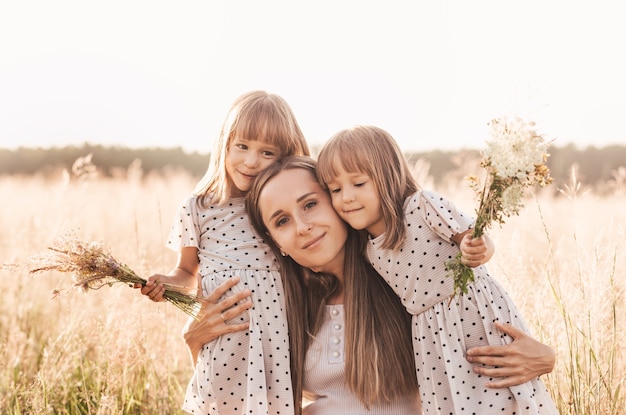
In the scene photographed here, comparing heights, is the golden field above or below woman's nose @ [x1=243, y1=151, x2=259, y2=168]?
below

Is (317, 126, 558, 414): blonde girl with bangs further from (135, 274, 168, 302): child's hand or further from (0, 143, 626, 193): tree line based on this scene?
(0, 143, 626, 193): tree line

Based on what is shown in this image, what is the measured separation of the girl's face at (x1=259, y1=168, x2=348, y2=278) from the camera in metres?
2.96

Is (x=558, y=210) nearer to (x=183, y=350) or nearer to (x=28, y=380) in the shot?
(x=183, y=350)

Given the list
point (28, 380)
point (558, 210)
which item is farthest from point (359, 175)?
point (558, 210)

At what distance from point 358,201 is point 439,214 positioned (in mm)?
366

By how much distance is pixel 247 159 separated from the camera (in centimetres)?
330

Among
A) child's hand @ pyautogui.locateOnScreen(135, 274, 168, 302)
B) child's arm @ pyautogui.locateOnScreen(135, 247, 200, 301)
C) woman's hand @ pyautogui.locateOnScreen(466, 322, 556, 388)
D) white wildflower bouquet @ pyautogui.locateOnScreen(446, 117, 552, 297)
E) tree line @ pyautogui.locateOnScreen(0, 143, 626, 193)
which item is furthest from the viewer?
tree line @ pyautogui.locateOnScreen(0, 143, 626, 193)

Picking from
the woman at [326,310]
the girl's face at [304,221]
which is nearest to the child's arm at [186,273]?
the woman at [326,310]

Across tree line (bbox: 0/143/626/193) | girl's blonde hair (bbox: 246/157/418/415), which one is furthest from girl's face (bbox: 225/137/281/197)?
tree line (bbox: 0/143/626/193)

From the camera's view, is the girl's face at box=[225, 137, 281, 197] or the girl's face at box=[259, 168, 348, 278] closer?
the girl's face at box=[259, 168, 348, 278]

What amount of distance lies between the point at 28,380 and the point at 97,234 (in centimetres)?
402

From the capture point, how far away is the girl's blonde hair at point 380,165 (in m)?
2.81

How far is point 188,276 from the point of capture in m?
3.37

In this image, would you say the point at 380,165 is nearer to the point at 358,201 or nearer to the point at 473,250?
the point at 358,201
